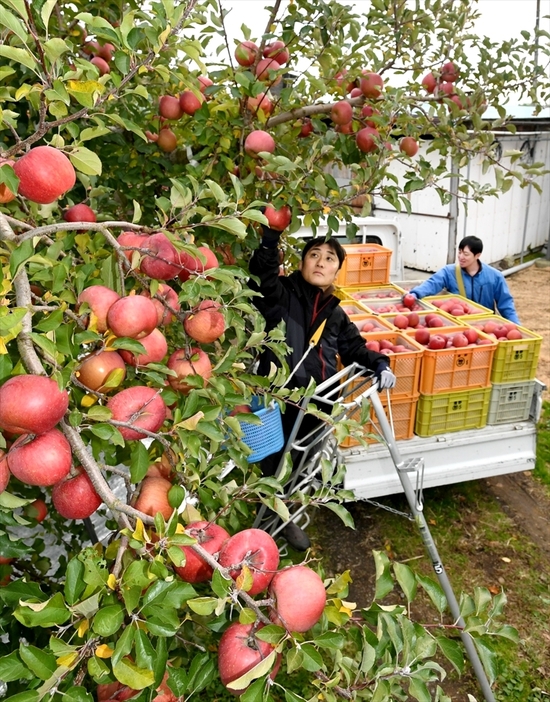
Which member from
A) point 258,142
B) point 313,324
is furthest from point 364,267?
point 258,142

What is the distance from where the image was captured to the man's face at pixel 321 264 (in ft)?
9.74

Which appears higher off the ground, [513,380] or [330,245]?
[330,245]

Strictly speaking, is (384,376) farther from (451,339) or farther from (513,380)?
(513,380)

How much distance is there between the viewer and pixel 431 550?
2.49 m

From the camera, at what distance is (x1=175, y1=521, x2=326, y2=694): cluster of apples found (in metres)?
0.90

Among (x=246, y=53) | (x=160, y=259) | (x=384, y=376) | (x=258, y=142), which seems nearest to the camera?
(x=160, y=259)

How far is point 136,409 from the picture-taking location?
103 cm

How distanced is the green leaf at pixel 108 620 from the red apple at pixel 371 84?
2.01 metres

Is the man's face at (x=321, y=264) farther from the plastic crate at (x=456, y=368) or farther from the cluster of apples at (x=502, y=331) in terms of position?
the cluster of apples at (x=502, y=331)

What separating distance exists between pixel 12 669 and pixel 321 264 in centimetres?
245

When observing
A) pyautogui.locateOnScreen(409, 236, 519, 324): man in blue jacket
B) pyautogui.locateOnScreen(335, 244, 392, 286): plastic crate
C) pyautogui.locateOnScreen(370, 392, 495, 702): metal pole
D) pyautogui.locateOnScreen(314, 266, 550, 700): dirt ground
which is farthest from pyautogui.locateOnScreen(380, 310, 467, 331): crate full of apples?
pyautogui.locateOnScreen(370, 392, 495, 702): metal pole

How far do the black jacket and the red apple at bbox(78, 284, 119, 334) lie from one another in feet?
5.39

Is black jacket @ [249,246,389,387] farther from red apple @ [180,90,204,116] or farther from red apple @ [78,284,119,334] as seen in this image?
red apple @ [78,284,119,334]

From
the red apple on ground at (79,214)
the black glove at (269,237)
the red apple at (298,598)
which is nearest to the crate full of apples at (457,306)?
the black glove at (269,237)
